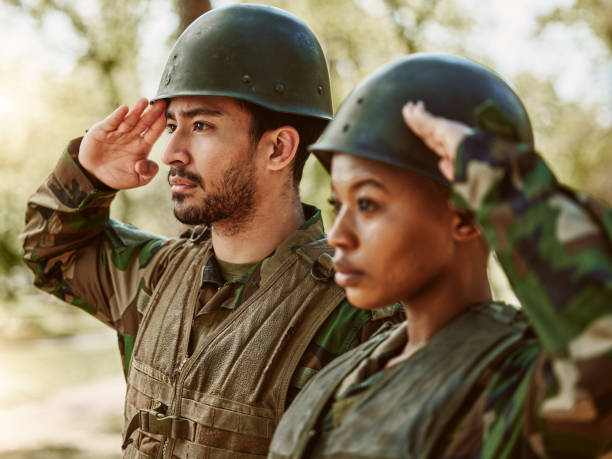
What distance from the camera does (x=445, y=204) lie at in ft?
6.18

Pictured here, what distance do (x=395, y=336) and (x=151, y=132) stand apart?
1841mm

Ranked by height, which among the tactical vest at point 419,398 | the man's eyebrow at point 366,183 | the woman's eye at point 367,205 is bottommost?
the tactical vest at point 419,398

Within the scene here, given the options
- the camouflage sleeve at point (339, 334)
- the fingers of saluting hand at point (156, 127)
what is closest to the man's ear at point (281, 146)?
the fingers of saluting hand at point (156, 127)

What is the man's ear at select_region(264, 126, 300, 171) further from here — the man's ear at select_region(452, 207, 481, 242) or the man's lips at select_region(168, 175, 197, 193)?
the man's ear at select_region(452, 207, 481, 242)

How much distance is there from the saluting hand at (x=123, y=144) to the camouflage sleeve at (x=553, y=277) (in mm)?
2090

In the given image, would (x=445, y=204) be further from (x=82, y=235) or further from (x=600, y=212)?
(x=82, y=235)

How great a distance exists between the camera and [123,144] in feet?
11.4

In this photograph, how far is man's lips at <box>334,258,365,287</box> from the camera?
6.16 feet

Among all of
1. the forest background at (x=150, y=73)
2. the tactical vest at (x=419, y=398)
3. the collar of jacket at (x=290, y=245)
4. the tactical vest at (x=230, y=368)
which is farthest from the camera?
the forest background at (x=150, y=73)

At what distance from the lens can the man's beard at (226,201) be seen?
2938 mm

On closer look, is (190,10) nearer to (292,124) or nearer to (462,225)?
(292,124)

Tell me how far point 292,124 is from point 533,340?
1.69 metres

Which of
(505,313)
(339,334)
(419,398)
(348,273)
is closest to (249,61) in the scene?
(339,334)

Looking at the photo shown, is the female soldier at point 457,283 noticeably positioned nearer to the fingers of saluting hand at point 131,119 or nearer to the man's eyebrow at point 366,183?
the man's eyebrow at point 366,183
